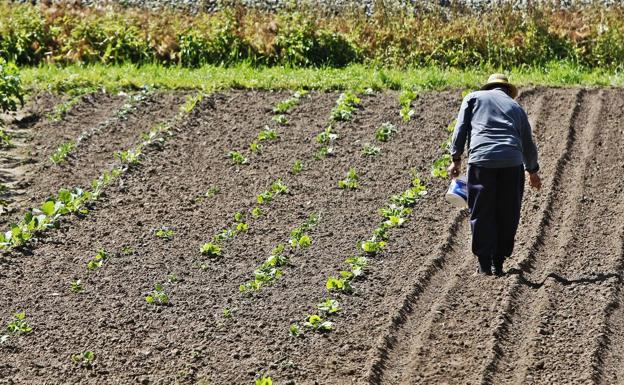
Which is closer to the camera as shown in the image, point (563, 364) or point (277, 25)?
point (563, 364)

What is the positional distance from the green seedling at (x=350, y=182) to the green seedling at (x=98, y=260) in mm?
2302

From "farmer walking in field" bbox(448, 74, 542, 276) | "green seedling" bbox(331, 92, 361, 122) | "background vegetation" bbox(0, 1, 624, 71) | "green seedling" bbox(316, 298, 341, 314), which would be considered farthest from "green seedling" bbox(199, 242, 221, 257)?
"background vegetation" bbox(0, 1, 624, 71)

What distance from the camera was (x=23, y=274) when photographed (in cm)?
914

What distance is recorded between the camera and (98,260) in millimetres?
9367

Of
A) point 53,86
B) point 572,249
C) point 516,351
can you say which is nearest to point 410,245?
point 572,249

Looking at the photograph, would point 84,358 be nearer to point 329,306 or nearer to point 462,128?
point 329,306

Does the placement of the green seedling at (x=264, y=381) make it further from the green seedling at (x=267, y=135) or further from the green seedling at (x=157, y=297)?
the green seedling at (x=267, y=135)

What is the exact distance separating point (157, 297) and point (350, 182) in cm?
272

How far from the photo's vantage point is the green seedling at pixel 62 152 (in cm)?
1180

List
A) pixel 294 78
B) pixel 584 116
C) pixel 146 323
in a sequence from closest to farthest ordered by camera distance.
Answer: pixel 146 323 < pixel 584 116 < pixel 294 78

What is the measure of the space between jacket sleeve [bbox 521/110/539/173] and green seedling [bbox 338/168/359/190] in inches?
93.0

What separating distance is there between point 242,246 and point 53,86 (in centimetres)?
519

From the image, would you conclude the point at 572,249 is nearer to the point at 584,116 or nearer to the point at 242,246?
the point at 242,246

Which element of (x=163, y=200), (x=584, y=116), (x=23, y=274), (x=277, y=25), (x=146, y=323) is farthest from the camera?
(x=277, y=25)
